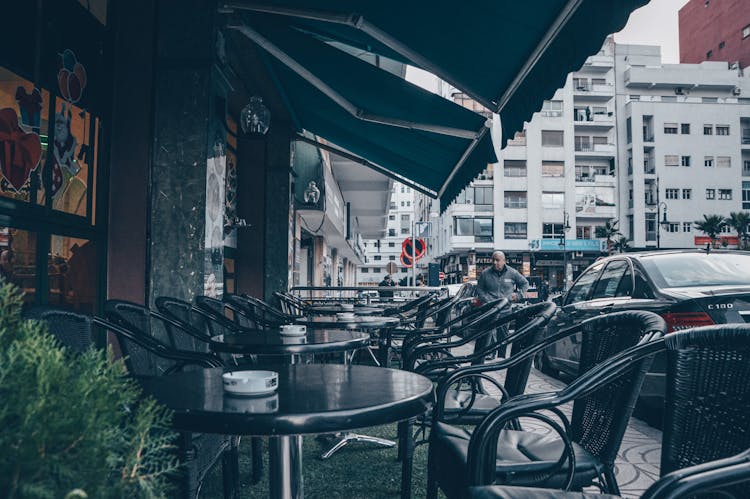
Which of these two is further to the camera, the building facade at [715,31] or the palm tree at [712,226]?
the building facade at [715,31]

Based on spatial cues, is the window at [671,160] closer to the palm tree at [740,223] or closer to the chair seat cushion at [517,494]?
the palm tree at [740,223]

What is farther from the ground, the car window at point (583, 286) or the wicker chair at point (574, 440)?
the car window at point (583, 286)

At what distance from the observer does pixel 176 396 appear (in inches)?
59.9

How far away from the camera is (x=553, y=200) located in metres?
45.5

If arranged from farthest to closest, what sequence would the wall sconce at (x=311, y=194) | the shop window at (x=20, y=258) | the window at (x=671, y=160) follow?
the window at (x=671, y=160) < the wall sconce at (x=311, y=194) < the shop window at (x=20, y=258)

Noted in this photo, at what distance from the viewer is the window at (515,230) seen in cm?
4541

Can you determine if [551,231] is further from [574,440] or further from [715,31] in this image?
[574,440]

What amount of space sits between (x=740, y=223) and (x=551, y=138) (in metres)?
15.3

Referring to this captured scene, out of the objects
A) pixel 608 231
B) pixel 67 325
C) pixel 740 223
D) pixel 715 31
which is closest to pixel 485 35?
pixel 67 325

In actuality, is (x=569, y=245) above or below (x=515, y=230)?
below

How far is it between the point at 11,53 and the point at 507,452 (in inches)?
132

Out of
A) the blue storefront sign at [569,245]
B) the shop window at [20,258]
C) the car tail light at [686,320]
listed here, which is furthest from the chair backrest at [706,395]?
the blue storefront sign at [569,245]

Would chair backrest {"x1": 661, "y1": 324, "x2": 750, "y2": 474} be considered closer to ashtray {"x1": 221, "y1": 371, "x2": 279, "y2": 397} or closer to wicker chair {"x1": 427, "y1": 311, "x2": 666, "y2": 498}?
wicker chair {"x1": 427, "y1": 311, "x2": 666, "y2": 498}

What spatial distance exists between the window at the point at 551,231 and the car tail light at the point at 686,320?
139ft
